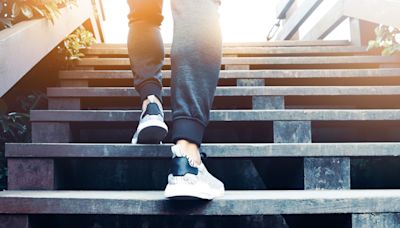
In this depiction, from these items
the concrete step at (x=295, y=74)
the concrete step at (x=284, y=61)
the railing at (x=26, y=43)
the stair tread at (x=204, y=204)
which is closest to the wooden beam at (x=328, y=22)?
the concrete step at (x=284, y=61)

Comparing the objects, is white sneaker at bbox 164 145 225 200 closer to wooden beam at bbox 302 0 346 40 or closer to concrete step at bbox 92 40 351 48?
concrete step at bbox 92 40 351 48

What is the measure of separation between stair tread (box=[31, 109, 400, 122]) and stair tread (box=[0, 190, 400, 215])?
0.47 metres

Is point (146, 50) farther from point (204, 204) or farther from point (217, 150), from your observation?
point (204, 204)

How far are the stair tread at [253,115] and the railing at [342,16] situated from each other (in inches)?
31.1

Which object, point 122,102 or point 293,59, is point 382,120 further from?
point 122,102

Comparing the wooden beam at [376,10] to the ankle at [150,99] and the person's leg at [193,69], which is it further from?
the person's leg at [193,69]

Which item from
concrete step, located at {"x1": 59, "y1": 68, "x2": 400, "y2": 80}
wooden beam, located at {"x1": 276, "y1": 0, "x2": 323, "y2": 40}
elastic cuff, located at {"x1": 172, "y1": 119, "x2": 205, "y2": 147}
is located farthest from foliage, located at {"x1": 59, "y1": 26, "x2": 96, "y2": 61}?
wooden beam, located at {"x1": 276, "y1": 0, "x2": 323, "y2": 40}

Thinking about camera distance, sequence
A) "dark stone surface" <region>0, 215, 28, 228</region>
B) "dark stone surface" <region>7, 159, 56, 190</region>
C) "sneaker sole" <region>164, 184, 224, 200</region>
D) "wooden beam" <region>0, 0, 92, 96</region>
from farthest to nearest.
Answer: "wooden beam" <region>0, 0, 92, 96</region>, "dark stone surface" <region>7, 159, 56, 190</region>, "dark stone surface" <region>0, 215, 28, 228</region>, "sneaker sole" <region>164, 184, 224, 200</region>

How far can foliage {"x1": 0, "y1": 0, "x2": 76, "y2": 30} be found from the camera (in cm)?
168

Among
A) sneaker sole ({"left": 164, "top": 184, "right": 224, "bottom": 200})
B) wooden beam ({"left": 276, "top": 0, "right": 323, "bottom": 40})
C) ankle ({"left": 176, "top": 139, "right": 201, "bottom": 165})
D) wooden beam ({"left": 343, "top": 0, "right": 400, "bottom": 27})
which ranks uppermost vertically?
wooden beam ({"left": 276, "top": 0, "right": 323, "bottom": 40})

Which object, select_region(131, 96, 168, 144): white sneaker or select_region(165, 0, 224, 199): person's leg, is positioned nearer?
select_region(165, 0, 224, 199): person's leg

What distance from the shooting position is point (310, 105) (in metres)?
2.27

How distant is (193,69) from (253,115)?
624 mm

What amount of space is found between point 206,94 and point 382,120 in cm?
90
